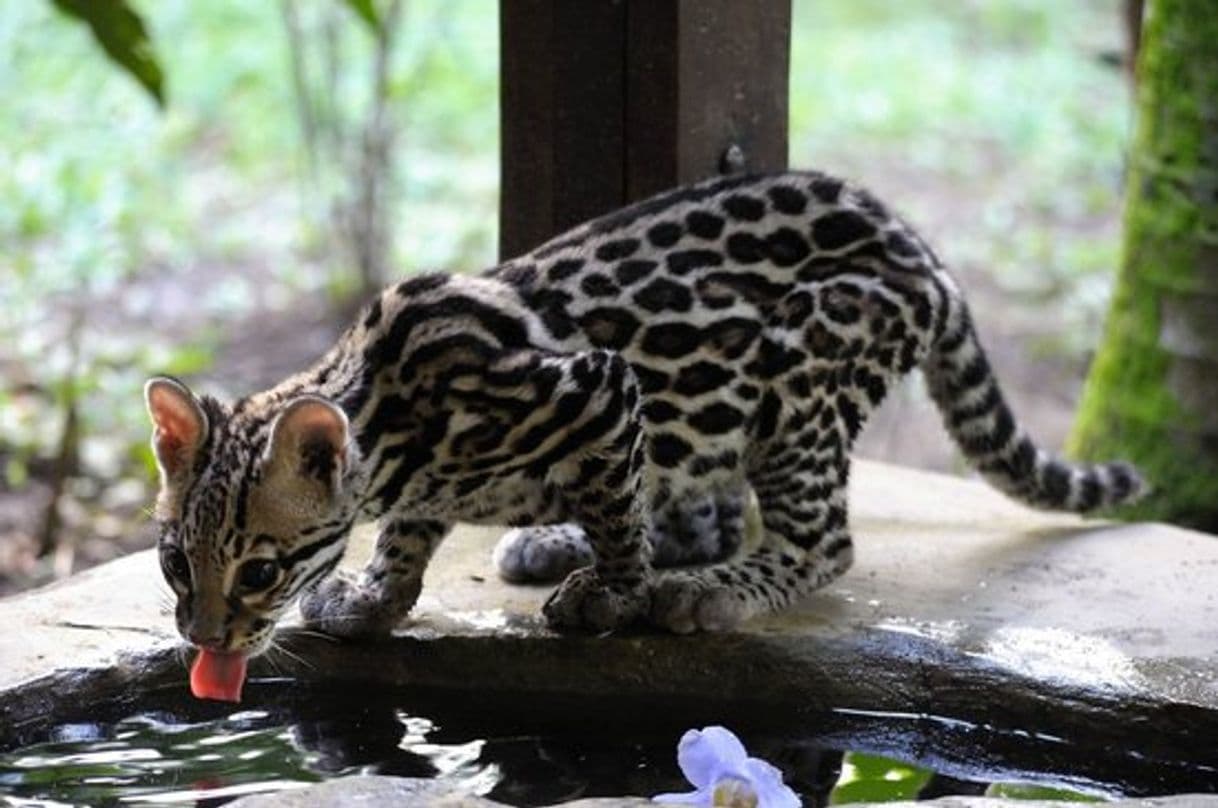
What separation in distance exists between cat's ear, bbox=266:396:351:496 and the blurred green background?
324cm

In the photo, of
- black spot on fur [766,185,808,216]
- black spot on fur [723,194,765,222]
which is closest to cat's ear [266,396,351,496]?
black spot on fur [723,194,765,222]

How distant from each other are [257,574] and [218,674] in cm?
26

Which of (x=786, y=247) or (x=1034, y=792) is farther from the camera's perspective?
(x=786, y=247)

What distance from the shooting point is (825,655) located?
202 inches

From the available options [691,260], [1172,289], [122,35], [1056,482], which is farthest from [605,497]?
[1172,289]

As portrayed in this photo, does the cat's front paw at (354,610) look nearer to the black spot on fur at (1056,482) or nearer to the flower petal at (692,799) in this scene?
the flower petal at (692,799)

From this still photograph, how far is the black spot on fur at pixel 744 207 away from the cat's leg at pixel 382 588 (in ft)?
→ 3.55

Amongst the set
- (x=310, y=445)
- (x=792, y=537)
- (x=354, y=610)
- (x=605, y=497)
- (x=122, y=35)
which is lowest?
(x=354, y=610)

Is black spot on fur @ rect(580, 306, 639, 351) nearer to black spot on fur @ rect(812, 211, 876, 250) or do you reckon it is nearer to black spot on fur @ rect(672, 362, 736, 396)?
black spot on fur @ rect(672, 362, 736, 396)

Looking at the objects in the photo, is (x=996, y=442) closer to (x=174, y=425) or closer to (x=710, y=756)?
(x=710, y=756)

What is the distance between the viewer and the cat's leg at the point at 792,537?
17.7 feet

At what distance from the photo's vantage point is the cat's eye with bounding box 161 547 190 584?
4.58 meters

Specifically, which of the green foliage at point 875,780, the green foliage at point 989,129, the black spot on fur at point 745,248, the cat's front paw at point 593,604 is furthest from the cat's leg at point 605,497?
the green foliage at point 989,129

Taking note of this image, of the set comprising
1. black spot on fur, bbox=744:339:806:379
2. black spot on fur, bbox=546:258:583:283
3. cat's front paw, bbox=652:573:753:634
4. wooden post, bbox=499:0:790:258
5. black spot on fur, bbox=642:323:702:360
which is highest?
wooden post, bbox=499:0:790:258
